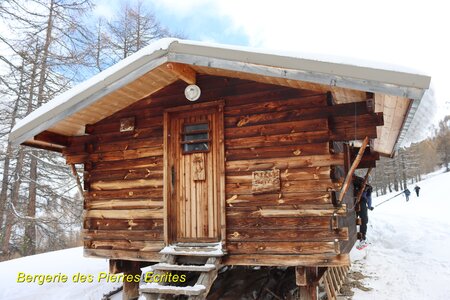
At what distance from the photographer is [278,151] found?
19.2 ft

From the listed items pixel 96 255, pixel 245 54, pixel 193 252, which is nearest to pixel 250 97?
pixel 245 54

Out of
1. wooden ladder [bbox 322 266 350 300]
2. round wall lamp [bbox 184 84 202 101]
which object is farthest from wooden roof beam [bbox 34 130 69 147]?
wooden ladder [bbox 322 266 350 300]

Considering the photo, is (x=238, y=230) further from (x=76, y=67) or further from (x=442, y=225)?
(x=442, y=225)

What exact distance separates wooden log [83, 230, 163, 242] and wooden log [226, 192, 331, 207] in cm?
162

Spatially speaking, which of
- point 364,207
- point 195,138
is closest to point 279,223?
point 195,138

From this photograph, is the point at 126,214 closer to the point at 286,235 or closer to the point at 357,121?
the point at 286,235

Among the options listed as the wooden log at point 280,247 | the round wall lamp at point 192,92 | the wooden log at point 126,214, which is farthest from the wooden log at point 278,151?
the wooden log at point 126,214

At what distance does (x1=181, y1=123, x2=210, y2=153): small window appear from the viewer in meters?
6.55

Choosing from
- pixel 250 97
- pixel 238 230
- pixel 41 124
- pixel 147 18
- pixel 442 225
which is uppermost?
pixel 147 18

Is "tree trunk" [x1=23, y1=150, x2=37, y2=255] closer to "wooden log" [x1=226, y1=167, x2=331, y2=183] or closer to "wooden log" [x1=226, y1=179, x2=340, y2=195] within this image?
"wooden log" [x1=226, y1=179, x2=340, y2=195]

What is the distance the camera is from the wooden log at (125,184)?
675 centimetres

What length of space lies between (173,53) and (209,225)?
10.1 feet

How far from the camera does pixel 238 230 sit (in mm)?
5961

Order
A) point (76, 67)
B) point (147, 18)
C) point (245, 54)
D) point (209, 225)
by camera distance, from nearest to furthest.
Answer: point (245, 54)
point (209, 225)
point (76, 67)
point (147, 18)
